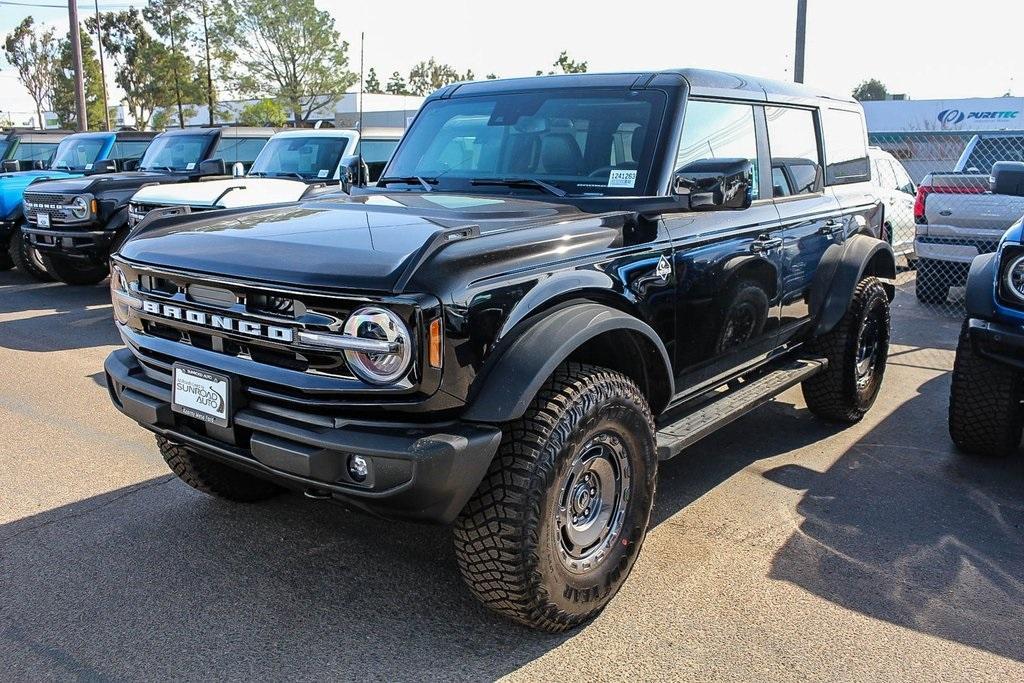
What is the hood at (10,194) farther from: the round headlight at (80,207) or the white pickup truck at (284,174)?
the white pickup truck at (284,174)

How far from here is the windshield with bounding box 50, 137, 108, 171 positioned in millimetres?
13466

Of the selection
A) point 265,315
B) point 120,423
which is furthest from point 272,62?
point 265,315

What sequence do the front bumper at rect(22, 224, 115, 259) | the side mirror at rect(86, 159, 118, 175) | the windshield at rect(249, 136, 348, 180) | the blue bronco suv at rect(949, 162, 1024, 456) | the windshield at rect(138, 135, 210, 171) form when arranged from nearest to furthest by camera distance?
the blue bronco suv at rect(949, 162, 1024, 456) → the front bumper at rect(22, 224, 115, 259) → the windshield at rect(249, 136, 348, 180) → the windshield at rect(138, 135, 210, 171) → the side mirror at rect(86, 159, 118, 175)

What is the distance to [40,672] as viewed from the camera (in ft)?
9.29

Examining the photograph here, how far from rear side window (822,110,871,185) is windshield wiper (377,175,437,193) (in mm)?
2455

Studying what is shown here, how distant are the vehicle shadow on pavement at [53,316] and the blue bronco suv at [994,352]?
6.44 m

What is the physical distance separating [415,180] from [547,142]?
722mm

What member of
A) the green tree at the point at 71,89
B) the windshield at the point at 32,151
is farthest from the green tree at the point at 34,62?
the windshield at the point at 32,151

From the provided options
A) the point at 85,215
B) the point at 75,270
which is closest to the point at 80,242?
the point at 85,215

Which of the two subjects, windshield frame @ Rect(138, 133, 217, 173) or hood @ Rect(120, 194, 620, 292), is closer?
hood @ Rect(120, 194, 620, 292)

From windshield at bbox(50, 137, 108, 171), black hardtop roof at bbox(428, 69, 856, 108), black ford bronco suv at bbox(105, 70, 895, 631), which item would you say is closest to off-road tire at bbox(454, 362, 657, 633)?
black ford bronco suv at bbox(105, 70, 895, 631)

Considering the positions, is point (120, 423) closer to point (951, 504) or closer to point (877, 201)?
point (951, 504)

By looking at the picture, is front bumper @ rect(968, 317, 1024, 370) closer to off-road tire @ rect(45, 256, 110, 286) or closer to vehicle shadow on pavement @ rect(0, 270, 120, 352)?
vehicle shadow on pavement @ rect(0, 270, 120, 352)

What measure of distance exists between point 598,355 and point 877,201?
340 cm
